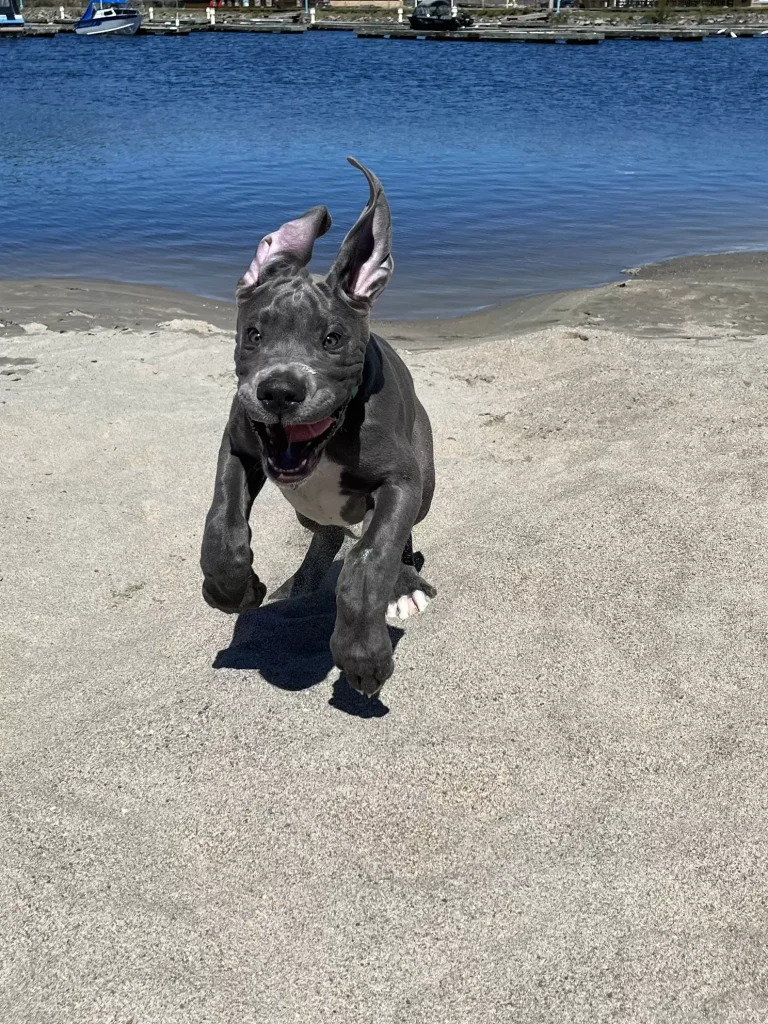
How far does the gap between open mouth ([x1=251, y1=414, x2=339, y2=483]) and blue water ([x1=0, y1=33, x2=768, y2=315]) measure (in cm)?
843

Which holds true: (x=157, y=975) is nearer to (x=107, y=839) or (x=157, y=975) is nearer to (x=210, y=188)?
(x=107, y=839)

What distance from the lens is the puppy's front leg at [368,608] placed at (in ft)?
12.2

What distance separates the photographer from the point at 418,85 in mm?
44656

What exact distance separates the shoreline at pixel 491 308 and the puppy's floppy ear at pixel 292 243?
5959 mm

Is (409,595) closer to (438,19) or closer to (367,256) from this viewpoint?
(367,256)

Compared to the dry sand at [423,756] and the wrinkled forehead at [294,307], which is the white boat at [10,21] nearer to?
the dry sand at [423,756]

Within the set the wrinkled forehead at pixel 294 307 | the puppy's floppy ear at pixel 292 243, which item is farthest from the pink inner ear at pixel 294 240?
the wrinkled forehead at pixel 294 307

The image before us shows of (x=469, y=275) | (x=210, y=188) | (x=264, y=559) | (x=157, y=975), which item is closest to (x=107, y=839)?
(x=157, y=975)

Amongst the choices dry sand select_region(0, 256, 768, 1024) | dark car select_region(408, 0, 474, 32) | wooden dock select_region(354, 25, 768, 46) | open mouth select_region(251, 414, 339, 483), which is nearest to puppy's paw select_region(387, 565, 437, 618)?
dry sand select_region(0, 256, 768, 1024)

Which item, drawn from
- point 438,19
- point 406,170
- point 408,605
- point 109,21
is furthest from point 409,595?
point 109,21

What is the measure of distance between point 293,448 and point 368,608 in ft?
2.02

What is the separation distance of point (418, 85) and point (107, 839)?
45.4m

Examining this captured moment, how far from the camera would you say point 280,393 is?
345 cm

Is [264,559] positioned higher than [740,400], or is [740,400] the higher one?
[740,400]
